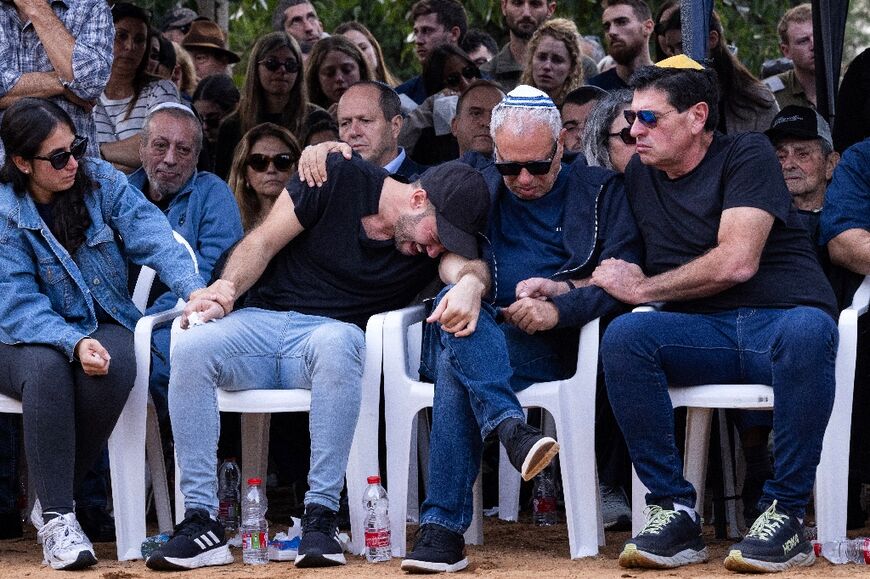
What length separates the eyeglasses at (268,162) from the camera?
685 cm

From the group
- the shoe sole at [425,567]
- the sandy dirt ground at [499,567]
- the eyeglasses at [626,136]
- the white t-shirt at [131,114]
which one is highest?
the white t-shirt at [131,114]

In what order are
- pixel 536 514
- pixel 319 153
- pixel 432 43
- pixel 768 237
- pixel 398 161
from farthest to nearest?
pixel 432 43, pixel 398 161, pixel 536 514, pixel 319 153, pixel 768 237

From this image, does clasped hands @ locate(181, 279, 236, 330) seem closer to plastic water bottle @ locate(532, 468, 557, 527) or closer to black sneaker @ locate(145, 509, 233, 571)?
black sneaker @ locate(145, 509, 233, 571)

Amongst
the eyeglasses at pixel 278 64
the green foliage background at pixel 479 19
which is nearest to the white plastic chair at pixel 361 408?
the eyeglasses at pixel 278 64

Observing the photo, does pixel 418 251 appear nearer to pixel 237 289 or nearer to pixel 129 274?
pixel 237 289

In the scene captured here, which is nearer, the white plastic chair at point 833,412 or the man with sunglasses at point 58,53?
the white plastic chair at point 833,412

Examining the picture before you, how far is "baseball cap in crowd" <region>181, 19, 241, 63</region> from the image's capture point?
952 cm

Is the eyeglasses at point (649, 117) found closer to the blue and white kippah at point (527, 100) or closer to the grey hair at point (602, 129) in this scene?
the blue and white kippah at point (527, 100)

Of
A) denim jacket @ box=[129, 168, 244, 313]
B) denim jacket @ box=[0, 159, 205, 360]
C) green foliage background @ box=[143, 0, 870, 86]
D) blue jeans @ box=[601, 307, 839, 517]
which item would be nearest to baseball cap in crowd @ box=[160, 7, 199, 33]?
green foliage background @ box=[143, 0, 870, 86]

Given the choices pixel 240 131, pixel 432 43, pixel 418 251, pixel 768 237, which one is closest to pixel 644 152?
pixel 768 237

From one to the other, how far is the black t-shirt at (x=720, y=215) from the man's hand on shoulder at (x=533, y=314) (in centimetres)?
42

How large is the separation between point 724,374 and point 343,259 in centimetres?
141

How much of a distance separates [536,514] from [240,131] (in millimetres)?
2865

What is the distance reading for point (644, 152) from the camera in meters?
5.37
